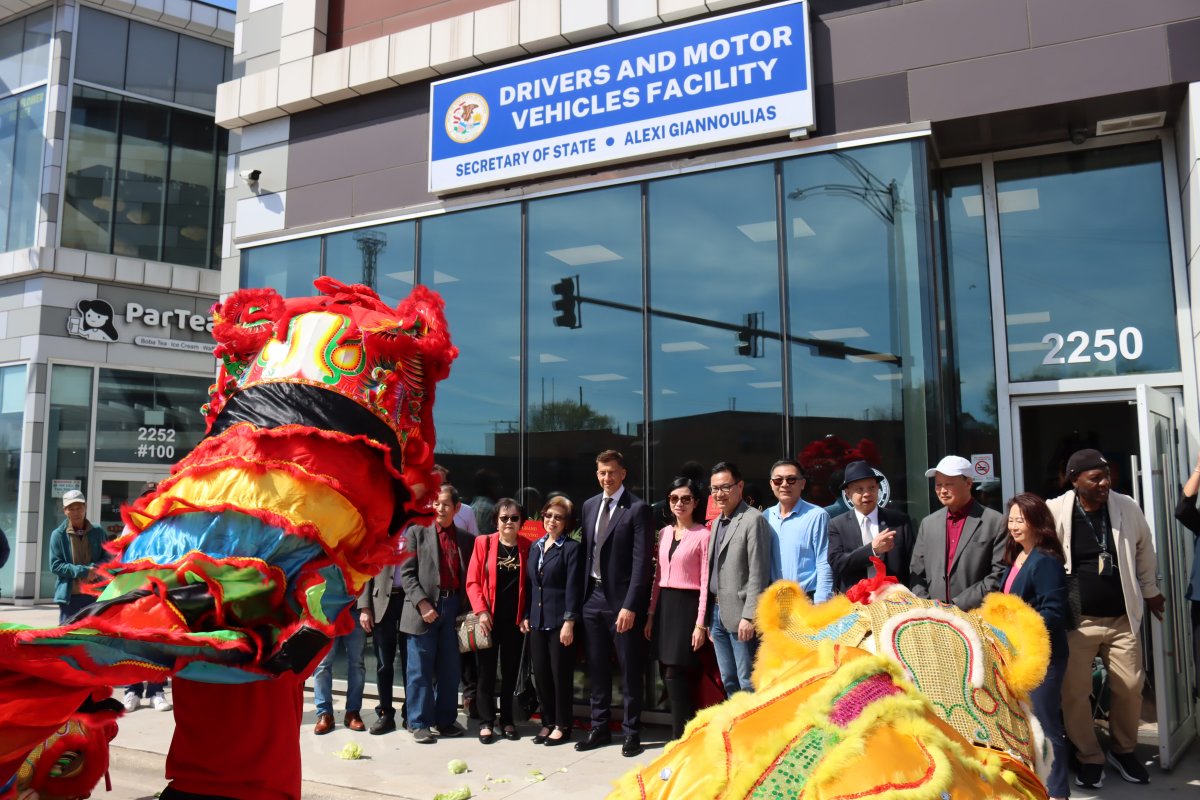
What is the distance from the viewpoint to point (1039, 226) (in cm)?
Answer: 742

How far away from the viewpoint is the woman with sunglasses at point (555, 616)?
7.00 m

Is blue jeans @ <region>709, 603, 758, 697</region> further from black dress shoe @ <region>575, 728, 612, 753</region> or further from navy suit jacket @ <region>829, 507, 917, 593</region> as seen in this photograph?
black dress shoe @ <region>575, 728, 612, 753</region>

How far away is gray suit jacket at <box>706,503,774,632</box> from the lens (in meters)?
6.21

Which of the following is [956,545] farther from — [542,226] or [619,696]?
[542,226]

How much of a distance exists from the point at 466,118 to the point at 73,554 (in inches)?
223

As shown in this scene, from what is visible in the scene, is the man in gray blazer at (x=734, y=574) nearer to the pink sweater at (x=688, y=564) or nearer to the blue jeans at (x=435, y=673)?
the pink sweater at (x=688, y=564)

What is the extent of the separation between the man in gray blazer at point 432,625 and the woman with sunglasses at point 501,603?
0.62ft

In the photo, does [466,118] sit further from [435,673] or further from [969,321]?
[435,673]

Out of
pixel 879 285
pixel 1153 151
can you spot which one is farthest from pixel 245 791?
pixel 1153 151

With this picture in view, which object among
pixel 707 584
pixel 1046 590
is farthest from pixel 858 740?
pixel 707 584

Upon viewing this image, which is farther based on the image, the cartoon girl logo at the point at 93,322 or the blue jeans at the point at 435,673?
the cartoon girl logo at the point at 93,322

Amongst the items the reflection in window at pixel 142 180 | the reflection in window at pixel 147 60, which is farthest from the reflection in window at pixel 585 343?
the reflection in window at pixel 147 60

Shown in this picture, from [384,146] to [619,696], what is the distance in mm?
5964

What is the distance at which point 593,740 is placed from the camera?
677cm
